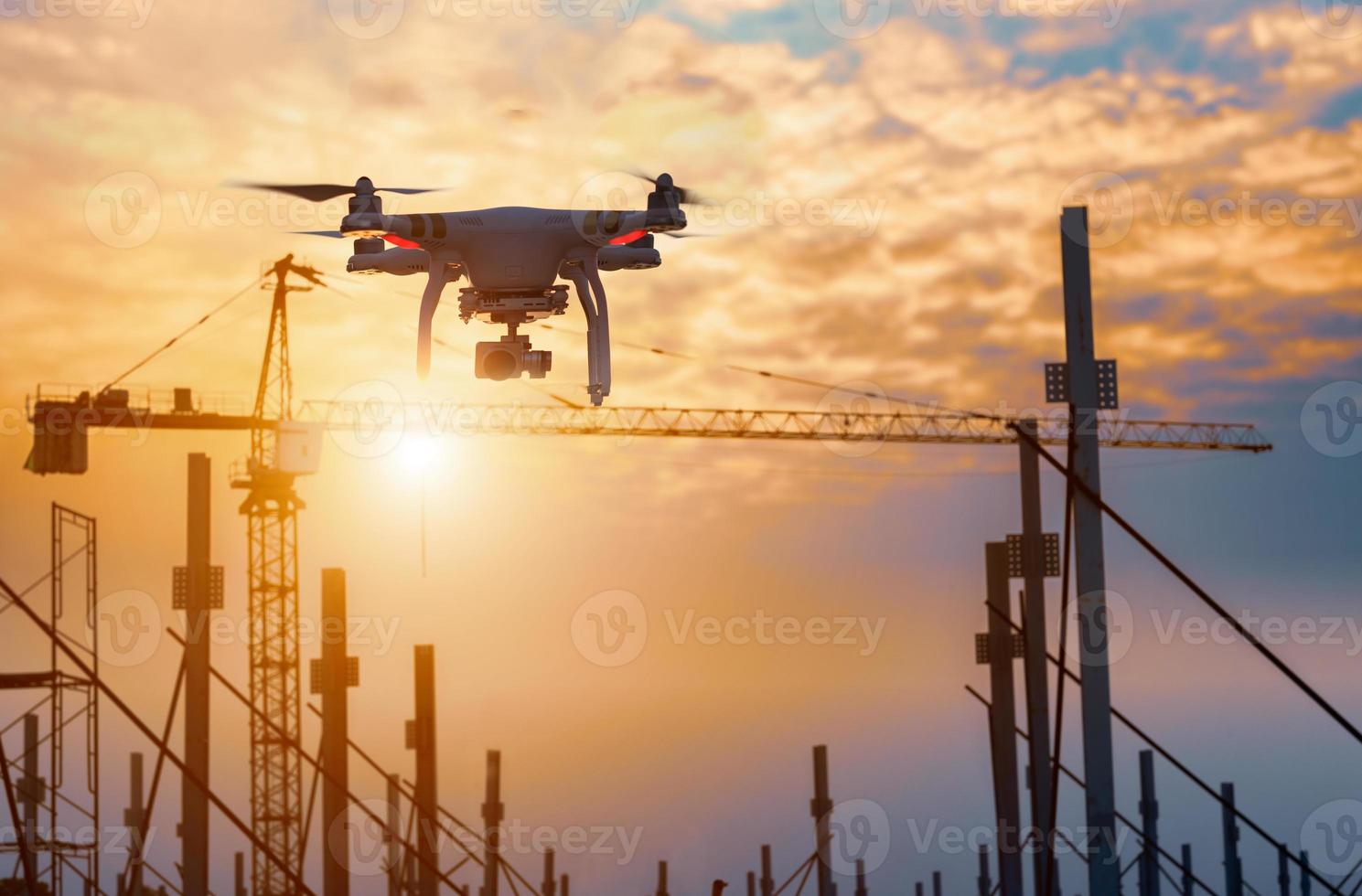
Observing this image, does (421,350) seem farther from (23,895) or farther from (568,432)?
(568,432)

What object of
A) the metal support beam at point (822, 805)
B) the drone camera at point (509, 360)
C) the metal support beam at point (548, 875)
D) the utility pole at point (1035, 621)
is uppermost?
the drone camera at point (509, 360)

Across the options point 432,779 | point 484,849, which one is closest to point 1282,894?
point 484,849

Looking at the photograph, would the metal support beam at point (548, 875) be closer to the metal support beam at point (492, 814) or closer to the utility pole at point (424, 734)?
the metal support beam at point (492, 814)

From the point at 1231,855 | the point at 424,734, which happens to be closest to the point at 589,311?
the point at 424,734

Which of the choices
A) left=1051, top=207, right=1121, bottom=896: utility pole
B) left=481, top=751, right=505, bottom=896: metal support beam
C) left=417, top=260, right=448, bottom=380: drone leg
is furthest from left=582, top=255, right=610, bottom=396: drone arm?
left=481, top=751, right=505, bottom=896: metal support beam

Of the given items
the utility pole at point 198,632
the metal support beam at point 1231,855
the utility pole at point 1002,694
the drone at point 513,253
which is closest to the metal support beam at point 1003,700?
the utility pole at point 1002,694

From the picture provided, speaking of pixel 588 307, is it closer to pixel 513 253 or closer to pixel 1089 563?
pixel 513 253
